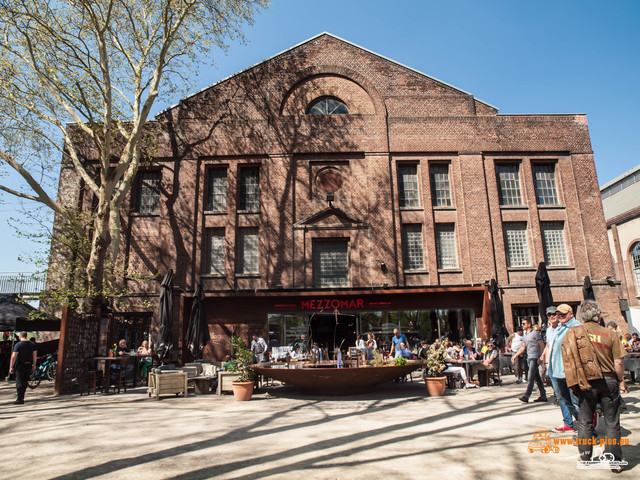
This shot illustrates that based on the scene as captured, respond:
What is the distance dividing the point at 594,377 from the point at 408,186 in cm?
1615

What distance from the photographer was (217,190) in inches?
786

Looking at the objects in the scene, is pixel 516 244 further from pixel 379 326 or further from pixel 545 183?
pixel 379 326

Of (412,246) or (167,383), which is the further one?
(412,246)

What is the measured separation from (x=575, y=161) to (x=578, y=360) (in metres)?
18.7

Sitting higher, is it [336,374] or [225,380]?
[336,374]

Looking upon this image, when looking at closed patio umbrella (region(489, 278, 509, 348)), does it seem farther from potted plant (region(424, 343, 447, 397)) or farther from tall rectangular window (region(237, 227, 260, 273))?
tall rectangular window (region(237, 227, 260, 273))

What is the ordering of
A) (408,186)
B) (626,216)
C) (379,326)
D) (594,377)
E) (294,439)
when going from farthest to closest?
(626,216)
(408,186)
(379,326)
(294,439)
(594,377)

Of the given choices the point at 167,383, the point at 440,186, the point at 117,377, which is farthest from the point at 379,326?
the point at 117,377

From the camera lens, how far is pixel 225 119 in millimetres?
19984

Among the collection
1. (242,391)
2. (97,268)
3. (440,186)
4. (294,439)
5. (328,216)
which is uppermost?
(440,186)

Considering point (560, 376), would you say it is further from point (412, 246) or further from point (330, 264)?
point (412, 246)

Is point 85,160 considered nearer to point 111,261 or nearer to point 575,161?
point 111,261

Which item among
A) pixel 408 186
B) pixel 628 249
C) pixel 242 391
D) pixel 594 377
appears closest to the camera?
pixel 594 377

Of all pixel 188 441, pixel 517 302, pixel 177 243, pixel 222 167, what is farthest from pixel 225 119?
pixel 188 441
